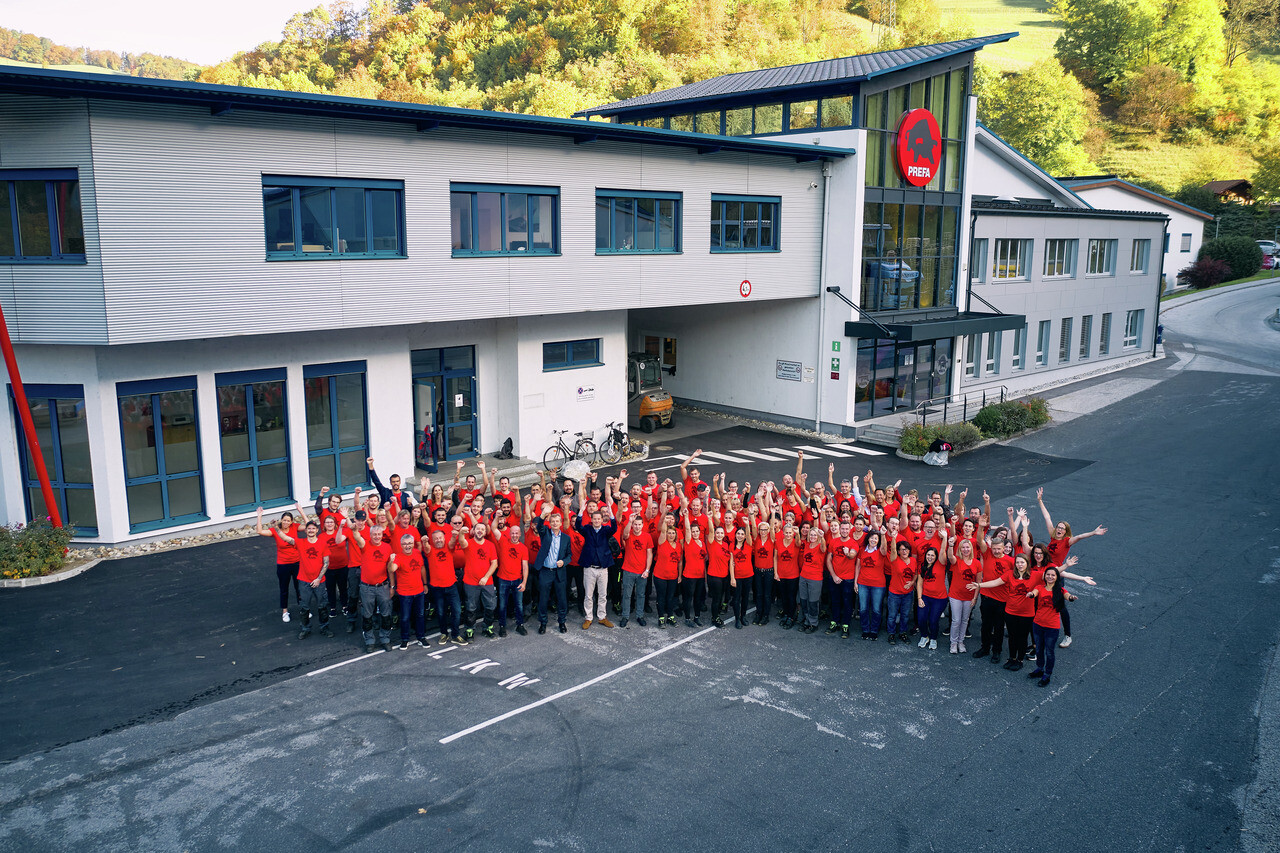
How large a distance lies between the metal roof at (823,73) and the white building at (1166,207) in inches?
763

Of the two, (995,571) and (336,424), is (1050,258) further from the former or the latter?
(336,424)

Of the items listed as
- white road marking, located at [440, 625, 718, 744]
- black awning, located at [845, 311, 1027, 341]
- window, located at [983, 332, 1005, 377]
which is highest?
black awning, located at [845, 311, 1027, 341]

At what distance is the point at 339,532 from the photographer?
1250 cm

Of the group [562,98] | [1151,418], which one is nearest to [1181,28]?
[562,98]

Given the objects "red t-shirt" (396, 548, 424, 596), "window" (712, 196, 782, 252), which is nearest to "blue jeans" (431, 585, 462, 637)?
"red t-shirt" (396, 548, 424, 596)

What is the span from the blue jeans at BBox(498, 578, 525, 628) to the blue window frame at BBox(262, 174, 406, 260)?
308 inches

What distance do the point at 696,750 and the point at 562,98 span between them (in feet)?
192

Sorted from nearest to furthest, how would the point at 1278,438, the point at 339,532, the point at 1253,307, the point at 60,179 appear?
the point at 339,532 → the point at 60,179 → the point at 1278,438 → the point at 1253,307

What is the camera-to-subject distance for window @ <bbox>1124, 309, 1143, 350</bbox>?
39.2m

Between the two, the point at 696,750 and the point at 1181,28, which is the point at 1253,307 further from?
the point at 1181,28

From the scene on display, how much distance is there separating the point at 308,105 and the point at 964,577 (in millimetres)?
13026

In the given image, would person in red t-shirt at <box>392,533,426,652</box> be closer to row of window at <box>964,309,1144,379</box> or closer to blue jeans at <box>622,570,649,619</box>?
blue jeans at <box>622,570,649,619</box>

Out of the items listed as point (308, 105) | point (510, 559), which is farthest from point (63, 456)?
point (510, 559)

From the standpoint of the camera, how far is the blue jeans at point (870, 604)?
12258 millimetres
